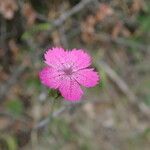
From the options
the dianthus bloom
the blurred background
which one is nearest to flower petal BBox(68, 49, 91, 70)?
the dianthus bloom

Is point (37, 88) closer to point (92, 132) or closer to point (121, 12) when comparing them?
point (92, 132)

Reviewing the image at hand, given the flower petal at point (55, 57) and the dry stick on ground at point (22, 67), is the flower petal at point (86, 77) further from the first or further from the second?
the dry stick on ground at point (22, 67)

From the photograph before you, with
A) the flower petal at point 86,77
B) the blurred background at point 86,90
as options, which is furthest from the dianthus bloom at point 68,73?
the blurred background at point 86,90

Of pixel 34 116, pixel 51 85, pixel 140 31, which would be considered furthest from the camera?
pixel 140 31

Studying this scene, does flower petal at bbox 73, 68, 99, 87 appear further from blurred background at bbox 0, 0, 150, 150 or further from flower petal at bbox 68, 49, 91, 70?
blurred background at bbox 0, 0, 150, 150

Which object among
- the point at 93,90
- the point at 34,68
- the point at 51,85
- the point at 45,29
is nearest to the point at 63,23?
the point at 45,29

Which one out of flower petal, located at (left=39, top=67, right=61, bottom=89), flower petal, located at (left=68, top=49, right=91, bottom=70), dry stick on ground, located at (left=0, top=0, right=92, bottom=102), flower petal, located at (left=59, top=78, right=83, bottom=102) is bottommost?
flower petal, located at (left=59, top=78, right=83, bottom=102)

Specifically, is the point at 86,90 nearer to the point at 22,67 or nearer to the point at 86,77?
the point at 22,67
